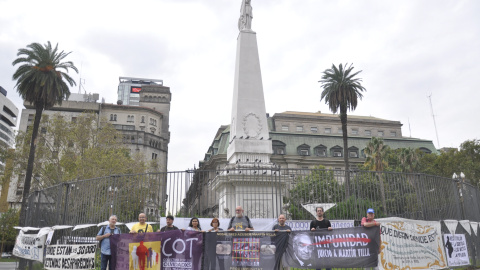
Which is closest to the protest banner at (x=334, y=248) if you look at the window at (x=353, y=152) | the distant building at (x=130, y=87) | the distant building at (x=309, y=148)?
the distant building at (x=309, y=148)

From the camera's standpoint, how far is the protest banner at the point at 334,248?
8.20 meters

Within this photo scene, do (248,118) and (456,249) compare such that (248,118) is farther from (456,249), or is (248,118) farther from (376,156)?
(376,156)

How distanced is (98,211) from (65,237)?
4.03 ft

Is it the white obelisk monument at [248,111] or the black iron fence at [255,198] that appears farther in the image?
the white obelisk monument at [248,111]

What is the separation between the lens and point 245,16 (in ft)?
64.7

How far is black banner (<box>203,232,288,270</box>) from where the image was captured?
8078mm

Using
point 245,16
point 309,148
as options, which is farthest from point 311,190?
point 309,148

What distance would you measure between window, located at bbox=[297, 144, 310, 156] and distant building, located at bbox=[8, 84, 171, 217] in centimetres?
2536

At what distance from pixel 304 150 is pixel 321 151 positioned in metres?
3.00

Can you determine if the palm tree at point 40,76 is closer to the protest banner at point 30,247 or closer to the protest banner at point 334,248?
the protest banner at point 30,247

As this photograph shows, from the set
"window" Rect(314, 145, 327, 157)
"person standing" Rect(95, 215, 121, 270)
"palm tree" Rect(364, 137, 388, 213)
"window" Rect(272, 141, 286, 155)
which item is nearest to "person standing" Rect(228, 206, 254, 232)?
"person standing" Rect(95, 215, 121, 270)

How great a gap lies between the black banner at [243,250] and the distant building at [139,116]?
201 ft

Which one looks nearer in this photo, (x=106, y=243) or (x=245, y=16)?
(x=106, y=243)

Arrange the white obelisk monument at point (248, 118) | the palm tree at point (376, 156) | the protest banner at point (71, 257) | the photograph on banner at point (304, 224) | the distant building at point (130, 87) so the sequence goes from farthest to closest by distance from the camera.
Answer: the distant building at point (130, 87) < the palm tree at point (376, 156) < the white obelisk monument at point (248, 118) < the photograph on banner at point (304, 224) < the protest banner at point (71, 257)
